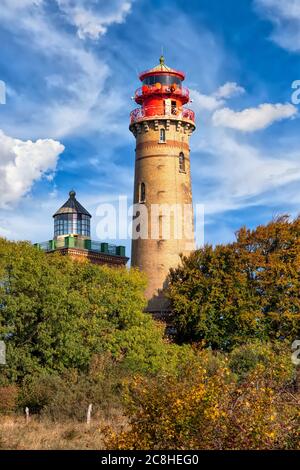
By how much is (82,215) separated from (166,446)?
42.7m

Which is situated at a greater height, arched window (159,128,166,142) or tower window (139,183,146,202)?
arched window (159,128,166,142)

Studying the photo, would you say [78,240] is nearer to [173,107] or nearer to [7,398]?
[173,107]

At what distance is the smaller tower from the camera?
56.3m

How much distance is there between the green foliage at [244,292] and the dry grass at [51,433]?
16.1 metres

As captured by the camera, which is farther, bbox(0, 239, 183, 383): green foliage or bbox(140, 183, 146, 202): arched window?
bbox(140, 183, 146, 202): arched window

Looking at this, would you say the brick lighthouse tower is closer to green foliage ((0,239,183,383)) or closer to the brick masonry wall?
the brick masonry wall

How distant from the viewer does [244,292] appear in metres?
47.9

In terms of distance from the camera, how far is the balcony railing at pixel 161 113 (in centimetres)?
5306

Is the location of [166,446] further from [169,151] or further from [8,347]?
[169,151]

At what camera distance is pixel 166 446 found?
17.3 m

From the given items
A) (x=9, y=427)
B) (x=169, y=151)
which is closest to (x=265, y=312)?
(x=169, y=151)

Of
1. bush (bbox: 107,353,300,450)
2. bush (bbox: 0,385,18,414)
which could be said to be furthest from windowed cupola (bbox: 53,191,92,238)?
bush (bbox: 107,353,300,450)

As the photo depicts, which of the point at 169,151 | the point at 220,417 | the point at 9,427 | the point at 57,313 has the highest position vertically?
the point at 169,151

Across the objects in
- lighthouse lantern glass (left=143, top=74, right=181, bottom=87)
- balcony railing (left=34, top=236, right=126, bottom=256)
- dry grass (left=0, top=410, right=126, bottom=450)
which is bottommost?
dry grass (left=0, top=410, right=126, bottom=450)
